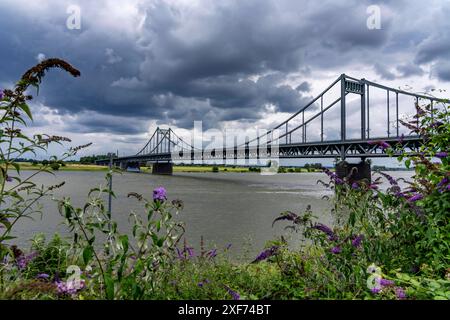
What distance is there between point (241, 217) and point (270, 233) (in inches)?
185

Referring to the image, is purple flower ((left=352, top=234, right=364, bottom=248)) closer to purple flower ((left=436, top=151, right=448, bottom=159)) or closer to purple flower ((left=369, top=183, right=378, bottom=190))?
purple flower ((left=369, top=183, right=378, bottom=190))

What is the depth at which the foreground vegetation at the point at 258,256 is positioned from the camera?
180 cm

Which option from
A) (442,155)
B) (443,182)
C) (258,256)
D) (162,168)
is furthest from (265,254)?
(162,168)

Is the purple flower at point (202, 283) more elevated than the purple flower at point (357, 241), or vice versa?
the purple flower at point (357, 241)

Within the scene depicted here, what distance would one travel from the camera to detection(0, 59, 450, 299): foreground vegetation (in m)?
1.80

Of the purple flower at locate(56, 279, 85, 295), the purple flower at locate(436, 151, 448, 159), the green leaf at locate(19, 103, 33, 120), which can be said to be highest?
the green leaf at locate(19, 103, 33, 120)

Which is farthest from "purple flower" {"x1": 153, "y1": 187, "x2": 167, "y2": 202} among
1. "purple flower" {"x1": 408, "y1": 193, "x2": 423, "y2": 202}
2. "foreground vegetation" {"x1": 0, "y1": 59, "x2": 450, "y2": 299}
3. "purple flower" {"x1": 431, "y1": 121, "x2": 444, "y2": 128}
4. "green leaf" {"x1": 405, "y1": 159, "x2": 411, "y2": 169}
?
"purple flower" {"x1": 431, "y1": 121, "x2": 444, "y2": 128}

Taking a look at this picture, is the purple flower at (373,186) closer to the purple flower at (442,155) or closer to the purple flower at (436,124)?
the purple flower at (442,155)

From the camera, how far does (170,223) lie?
2.09 meters

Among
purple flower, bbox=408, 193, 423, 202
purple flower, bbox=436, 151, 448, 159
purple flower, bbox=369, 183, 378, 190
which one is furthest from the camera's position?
purple flower, bbox=369, 183, 378, 190

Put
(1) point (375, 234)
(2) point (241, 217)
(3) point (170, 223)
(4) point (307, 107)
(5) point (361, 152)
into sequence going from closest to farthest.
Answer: (3) point (170, 223), (1) point (375, 234), (2) point (241, 217), (5) point (361, 152), (4) point (307, 107)

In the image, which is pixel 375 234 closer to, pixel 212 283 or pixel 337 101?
pixel 212 283

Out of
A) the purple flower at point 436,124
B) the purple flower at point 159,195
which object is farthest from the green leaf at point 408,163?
the purple flower at point 159,195
